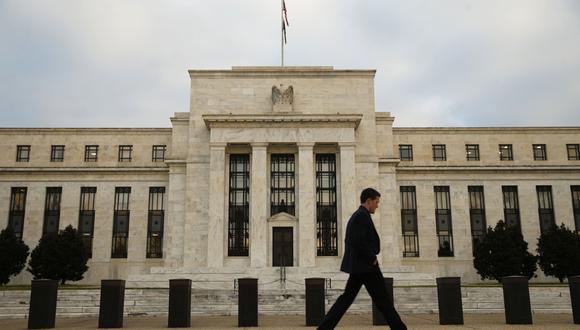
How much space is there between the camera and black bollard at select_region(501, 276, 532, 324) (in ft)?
50.0

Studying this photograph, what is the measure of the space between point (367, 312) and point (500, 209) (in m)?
30.8

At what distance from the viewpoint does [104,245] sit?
4881cm

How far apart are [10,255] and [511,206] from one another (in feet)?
138

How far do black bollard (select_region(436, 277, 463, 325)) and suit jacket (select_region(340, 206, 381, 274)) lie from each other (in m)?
6.93

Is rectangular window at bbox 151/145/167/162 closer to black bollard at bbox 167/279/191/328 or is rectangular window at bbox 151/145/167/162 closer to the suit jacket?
black bollard at bbox 167/279/191/328

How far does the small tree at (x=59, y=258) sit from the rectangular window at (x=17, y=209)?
26.1 ft

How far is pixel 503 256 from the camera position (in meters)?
41.9

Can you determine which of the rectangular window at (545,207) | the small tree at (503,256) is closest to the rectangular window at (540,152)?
the rectangular window at (545,207)

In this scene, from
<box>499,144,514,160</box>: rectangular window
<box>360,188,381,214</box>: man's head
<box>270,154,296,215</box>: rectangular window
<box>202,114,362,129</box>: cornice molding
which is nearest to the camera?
<box>360,188,381,214</box>: man's head

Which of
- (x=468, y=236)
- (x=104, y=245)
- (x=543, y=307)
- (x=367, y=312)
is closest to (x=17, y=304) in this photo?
(x=367, y=312)

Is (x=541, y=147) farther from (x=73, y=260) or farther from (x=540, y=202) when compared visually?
(x=73, y=260)

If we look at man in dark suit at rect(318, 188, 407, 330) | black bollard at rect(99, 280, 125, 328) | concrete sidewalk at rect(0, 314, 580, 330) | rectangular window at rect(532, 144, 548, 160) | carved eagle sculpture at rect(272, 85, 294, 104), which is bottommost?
concrete sidewalk at rect(0, 314, 580, 330)

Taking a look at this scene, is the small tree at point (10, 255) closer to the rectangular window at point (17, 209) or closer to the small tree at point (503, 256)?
the rectangular window at point (17, 209)

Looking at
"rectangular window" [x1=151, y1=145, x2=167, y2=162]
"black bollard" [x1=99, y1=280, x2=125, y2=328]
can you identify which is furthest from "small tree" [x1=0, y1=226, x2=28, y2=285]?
"black bollard" [x1=99, y1=280, x2=125, y2=328]
